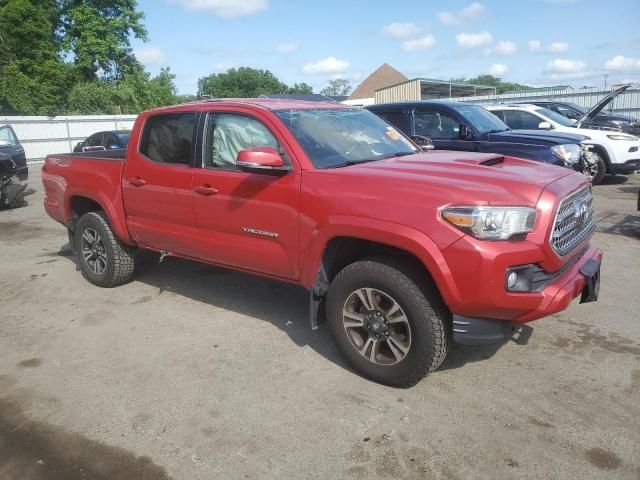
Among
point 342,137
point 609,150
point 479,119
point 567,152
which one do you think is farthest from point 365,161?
point 609,150

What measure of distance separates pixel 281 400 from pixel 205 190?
6.00ft

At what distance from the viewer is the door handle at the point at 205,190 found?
4320 millimetres

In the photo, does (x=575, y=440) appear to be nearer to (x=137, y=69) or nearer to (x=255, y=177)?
(x=255, y=177)

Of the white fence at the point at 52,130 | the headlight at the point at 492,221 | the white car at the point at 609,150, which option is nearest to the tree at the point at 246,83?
the white fence at the point at 52,130

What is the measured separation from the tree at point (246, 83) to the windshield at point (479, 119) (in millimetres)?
85950

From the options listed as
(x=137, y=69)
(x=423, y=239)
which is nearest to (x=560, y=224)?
(x=423, y=239)

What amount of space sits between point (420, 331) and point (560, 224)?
1.06 m

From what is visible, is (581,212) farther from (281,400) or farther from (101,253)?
(101,253)

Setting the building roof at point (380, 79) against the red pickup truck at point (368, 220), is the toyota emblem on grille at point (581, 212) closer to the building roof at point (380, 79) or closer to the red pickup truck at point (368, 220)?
the red pickup truck at point (368, 220)

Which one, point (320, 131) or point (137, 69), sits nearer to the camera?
point (320, 131)

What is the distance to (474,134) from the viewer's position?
8133 millimetres

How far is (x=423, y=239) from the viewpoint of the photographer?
3.10 metres

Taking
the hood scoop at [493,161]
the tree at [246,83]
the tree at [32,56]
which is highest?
the tree at [246,83]

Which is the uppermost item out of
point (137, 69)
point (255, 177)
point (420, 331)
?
point (137, 69)
